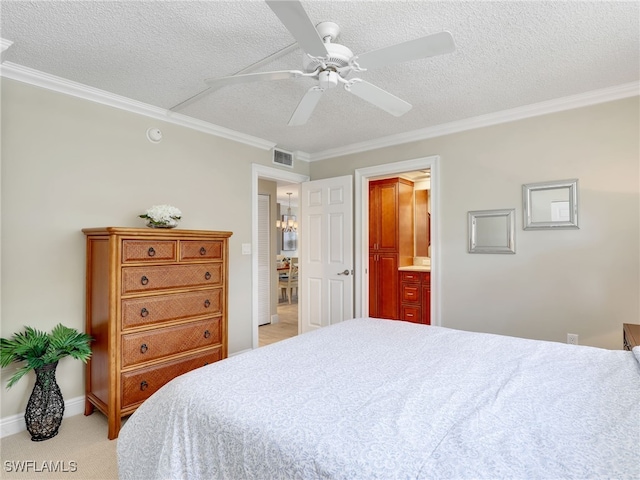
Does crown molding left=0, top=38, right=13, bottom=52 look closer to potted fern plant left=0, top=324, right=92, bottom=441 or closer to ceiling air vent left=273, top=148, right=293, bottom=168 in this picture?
potted fern plant left=0, top=324, right=92, bottom=441

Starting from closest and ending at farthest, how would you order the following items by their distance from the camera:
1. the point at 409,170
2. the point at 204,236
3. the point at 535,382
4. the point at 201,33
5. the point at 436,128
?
the point at 535,382 < the point at 201,33 < the point at 204,236 < the point at 436,128 < the point at 409,170

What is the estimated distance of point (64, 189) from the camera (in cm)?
253

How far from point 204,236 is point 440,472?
239cm

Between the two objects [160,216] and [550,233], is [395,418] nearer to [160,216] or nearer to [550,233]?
[160,216]

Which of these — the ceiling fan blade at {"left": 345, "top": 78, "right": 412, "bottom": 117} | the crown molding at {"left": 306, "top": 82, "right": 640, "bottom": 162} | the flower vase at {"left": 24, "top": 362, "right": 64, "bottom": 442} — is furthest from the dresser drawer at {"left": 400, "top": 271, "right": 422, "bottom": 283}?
the flower vase at {"left": 24, "top": 362, "right": 64, "bottom": 442}

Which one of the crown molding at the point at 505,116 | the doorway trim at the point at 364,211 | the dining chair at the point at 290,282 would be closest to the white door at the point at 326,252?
the doorway trim at the point at 364,211

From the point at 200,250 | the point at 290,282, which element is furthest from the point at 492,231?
the point at 290,282

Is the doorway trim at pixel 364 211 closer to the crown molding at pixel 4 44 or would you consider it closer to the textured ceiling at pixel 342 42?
the textured ceiling at pixel 342 42

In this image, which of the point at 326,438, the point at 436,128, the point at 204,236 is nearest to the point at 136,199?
→ the point at 204,236

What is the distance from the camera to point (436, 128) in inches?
137

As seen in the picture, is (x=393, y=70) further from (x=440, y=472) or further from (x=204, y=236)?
(x=440, y=472)

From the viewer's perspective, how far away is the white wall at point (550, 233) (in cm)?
264

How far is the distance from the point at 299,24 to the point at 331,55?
Answer: 1.12 feet

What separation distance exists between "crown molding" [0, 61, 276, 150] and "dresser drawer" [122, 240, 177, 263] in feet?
4.02
